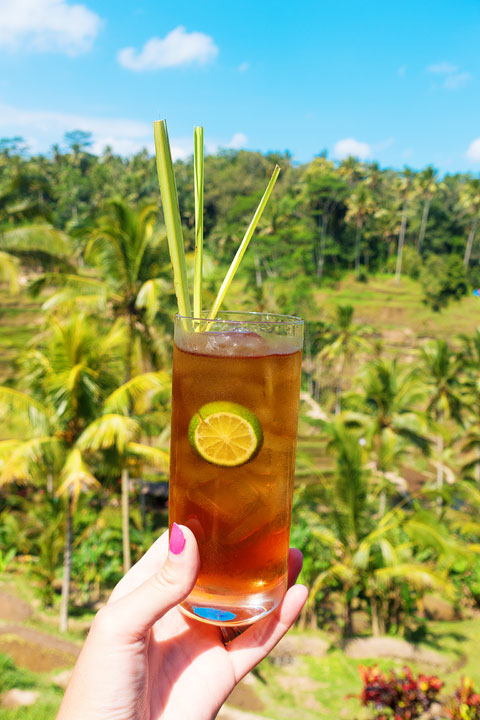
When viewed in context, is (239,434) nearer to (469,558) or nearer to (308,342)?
(469,558)

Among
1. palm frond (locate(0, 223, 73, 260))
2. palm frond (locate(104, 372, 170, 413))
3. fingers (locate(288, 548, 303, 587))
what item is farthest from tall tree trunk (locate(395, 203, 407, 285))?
fingers (locate(288, 548, 303, 587))

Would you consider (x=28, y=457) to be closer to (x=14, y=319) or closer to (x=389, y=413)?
(x=389, y=413)

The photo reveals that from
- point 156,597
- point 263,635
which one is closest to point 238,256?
point 156,597

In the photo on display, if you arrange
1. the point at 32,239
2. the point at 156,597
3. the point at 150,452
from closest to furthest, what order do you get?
the point at 156,597, the point at 150,452, the point at 32,239

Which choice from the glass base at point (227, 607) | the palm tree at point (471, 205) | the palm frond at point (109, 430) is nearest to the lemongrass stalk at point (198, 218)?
the glass base at point (227, 607)

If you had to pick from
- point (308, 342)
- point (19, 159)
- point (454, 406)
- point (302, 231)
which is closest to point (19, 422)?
point (454, 406)

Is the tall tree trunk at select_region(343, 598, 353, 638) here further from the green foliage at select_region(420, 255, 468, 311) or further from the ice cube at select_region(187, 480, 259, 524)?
the green foliage at select_region(420, 255, 468, 311)
